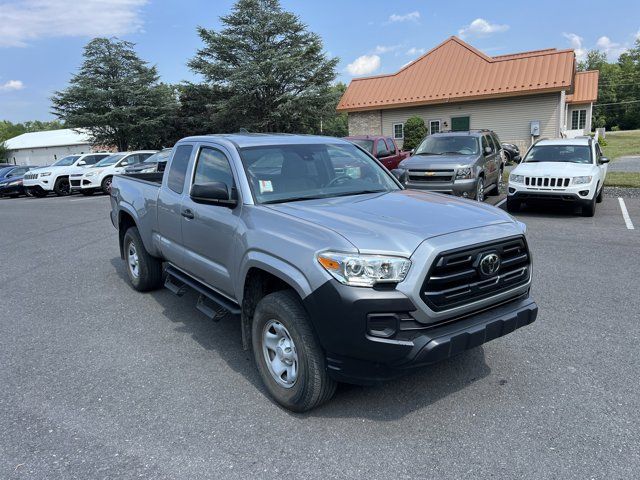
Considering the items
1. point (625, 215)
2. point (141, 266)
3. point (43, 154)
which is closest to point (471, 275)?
point (141, 266)

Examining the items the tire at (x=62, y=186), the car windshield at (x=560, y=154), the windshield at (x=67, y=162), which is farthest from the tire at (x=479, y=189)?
the windshield at (x=67, y=162)

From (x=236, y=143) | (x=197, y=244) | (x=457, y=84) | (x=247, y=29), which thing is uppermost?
(x=247, y=29)

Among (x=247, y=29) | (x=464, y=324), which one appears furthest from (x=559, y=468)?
(x=247, y=29)

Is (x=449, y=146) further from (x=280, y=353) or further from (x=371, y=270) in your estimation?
(x=371, y=270)

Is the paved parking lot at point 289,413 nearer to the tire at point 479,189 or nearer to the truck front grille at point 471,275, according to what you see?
the truck front grille at point 471,275

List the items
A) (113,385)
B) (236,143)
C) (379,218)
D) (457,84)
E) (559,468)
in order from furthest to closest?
(457,84)
(236,143)
(113,385)
(379,218)
(559,468)

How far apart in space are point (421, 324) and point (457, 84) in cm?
2615

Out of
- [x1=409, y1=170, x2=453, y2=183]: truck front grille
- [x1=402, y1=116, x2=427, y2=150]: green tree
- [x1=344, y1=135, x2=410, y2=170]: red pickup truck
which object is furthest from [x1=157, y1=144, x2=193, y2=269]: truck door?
[x1=402, y1=116, x2=427, y2=150]: green tree

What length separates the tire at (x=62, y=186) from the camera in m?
21.6

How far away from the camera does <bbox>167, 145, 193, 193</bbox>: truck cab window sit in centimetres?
489

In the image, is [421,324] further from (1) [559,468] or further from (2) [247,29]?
(2) [247,29]

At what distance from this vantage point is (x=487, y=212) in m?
3.60

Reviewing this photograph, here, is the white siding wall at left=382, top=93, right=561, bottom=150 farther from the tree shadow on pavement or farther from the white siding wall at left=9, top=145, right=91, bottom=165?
the white siding wall at left=9, top=145, right=91, bottom=165

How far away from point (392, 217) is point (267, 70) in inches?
1175
